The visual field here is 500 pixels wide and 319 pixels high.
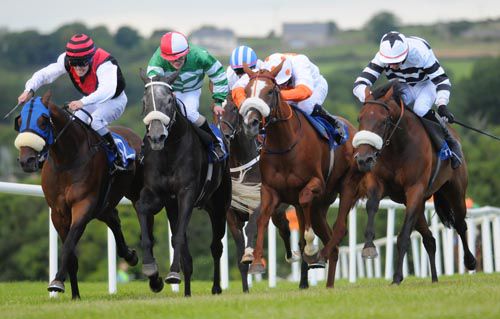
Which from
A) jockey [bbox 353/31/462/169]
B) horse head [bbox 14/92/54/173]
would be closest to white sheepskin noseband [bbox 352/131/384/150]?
jockey [bbox 353/31/462/169]

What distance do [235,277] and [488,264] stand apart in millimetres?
34964

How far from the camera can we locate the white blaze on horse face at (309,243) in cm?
1121

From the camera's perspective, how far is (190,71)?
11617 millimetres

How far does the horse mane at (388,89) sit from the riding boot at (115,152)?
91.7 inches

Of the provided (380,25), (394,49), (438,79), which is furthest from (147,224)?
(380,25)

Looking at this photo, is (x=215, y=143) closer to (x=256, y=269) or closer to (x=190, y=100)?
(x=190, y=100)

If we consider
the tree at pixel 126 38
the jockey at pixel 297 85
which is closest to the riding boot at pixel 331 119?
the jockey at pixel 297 85

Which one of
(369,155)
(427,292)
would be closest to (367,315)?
(427,292)

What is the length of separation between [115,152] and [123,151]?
4.0 inches

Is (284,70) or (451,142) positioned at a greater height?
(284,70)

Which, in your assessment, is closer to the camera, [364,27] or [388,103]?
[388,103]

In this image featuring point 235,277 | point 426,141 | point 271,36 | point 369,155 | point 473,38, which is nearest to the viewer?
point 369,155

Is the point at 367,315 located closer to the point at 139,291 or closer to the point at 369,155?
the point at 369,155

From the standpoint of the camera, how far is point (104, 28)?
143 m
